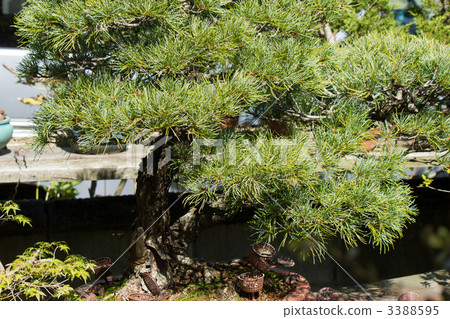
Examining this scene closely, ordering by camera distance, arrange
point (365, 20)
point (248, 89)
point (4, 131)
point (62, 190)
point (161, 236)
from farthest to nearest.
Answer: point (62, 190) < point (365, 20) < point (4, 131) < point (161, 236) < point (248, 89)

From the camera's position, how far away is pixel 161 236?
168cm

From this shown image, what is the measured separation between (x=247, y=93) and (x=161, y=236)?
66cm

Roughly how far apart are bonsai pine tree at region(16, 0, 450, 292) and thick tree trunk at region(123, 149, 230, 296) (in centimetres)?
5

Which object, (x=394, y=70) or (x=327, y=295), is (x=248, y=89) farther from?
(x=327, y=295)

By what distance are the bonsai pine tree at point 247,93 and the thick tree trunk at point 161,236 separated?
0.17 feet

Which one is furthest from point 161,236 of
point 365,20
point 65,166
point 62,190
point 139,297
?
point 365,20

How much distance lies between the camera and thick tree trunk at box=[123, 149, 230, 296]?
1.59m

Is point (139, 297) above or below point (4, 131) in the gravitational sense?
below

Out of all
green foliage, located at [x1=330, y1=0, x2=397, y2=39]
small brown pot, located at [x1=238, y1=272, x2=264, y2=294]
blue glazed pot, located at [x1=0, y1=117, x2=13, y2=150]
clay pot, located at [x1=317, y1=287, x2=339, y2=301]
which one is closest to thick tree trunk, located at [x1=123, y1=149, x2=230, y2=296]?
small brown pot, located at [x1=238, y1=272, x2=264, y2=294]

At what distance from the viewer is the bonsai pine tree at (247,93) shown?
118 centimetres

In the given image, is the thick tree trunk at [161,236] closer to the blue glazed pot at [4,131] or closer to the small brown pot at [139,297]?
the small brown pot at [139,297]
